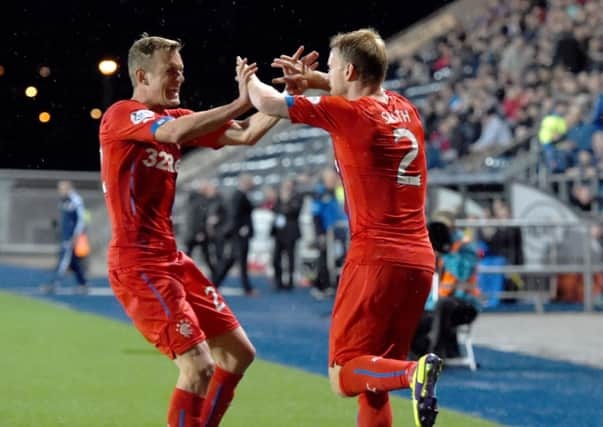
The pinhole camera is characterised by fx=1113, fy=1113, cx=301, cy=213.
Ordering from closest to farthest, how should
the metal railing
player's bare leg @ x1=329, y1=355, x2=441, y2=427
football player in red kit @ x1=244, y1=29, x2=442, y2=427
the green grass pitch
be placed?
→ 1. player's bare leg @ x1=329, y1=355, x2=441, y2=427
2. football player in red kit @ x1=244, y1=29, x2=442, y2=427
3. the green grass pitch
4. the metal railing

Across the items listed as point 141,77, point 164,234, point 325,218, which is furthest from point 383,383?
point 325,218

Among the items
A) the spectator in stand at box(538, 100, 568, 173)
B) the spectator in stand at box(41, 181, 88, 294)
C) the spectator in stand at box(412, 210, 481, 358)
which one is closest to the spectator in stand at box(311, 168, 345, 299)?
the spectator in stand at box(538, 100, 568, 173)

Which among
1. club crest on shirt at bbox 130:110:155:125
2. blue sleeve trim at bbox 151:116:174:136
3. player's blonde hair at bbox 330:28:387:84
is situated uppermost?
player's blonde hair at bbox 330:28:387:84

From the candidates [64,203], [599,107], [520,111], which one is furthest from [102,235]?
[599,107]

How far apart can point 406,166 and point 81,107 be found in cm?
2945

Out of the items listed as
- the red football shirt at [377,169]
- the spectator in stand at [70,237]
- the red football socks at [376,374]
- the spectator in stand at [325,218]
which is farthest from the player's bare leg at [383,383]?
the spectator in stand at [70,237]

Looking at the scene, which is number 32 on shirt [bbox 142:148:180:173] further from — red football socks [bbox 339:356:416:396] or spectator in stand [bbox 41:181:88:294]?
spectator in stand [bbox 41:181:88:294]

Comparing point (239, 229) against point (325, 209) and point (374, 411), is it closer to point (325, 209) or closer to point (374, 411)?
point (325, 209)

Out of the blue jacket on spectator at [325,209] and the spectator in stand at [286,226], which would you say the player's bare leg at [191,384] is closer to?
the blue jacket on spectator at [325,209]

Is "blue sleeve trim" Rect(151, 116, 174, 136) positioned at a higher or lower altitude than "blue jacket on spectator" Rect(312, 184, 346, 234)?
higher

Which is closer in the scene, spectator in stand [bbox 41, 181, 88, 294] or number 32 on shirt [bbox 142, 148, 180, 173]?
number 32 on shirt [bbox 142, 148, 180, 173]

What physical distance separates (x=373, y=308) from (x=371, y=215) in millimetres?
478

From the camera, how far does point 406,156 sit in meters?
5.74

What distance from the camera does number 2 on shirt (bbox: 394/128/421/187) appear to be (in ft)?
18.8
